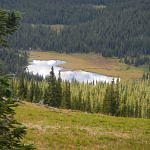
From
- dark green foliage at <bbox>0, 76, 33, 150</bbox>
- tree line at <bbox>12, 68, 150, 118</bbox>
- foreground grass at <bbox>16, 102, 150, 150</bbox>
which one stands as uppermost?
dark green foliage at <bbox>0, 76, 33, 150</bbox>

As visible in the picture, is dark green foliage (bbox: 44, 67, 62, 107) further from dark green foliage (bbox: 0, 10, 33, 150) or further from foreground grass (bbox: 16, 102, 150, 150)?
dark green foliage (bbox: 0, 10, 33, 150)

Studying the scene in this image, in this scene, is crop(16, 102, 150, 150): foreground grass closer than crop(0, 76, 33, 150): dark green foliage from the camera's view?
No

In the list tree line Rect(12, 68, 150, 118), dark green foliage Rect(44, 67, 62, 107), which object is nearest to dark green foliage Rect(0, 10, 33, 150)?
tree line Rect(12, 68, 150, 118)

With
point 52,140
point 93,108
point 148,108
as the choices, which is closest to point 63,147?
point 52,140

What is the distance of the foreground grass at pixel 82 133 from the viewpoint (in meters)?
32.8

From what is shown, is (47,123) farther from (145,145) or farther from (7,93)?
(7,93)

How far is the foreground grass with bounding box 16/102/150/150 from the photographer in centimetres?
3278

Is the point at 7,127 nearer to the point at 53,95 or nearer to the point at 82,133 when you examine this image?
the point at 82,133

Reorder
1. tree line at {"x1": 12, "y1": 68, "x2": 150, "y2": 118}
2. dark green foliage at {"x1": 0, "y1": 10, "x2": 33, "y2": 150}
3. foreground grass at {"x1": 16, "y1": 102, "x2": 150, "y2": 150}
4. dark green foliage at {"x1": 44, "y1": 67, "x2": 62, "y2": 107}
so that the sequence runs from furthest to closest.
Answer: dark green foliage at {"x1": 44, "y1": 67, "x2": 62, "y2": 107}, tree line at {"x1": 12, "y1": 68, "x2": 150, "y2": 118}, foreground grass at {"x1": 16, "y1": 102, "x2": 150, "y2": 150}, dark green foliage at {"x1": 0, "y1": 10, "x2": 33, "y2": 150}

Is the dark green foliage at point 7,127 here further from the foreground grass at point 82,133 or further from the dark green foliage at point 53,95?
the dark green foliage at point 53,95

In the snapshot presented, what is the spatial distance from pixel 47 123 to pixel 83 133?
542 cm

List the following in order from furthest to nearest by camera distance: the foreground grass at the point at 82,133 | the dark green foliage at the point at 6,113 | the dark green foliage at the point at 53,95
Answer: the dark green foliage at the point at 53,95
the foreground grass at the point at 82,133
the dark green foliage at the point at 6,113

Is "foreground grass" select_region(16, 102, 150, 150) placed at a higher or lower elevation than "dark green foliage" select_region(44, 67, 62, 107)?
higher

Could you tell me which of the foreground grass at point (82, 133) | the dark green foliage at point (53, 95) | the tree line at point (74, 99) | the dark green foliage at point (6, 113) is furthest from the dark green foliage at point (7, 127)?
the dark green foliage at point (53, 95)
